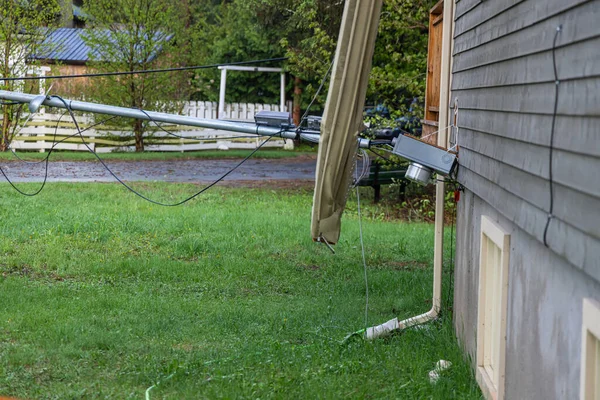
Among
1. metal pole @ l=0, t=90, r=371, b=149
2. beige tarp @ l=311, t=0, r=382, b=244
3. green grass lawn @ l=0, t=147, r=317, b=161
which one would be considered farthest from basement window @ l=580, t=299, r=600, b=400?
green grass lawn @ l=0, t=147, r=317, b=161

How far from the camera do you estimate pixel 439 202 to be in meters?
8.26

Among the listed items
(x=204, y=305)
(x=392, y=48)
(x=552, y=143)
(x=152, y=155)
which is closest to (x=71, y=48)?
(x=152, y=155)

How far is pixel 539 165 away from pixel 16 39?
23.3 meters

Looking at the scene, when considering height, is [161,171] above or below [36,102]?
below

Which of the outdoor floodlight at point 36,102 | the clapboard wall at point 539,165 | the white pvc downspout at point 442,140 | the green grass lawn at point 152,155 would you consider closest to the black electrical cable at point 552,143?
the clapboard wall at point 539,165

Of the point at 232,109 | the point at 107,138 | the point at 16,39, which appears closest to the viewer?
the point at 16,39

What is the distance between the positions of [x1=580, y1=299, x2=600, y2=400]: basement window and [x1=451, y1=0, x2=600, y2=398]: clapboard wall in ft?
0.36

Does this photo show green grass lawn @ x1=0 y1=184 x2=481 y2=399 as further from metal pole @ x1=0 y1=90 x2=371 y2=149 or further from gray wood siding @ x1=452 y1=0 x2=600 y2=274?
metal pole @ x1=0 y1=90 x2=371 y2=149

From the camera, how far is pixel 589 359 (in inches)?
134

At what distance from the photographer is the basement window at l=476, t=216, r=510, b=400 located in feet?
17.3

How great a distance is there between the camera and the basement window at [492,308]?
528 centimetres

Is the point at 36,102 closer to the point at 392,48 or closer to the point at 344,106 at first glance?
the point at 344,106

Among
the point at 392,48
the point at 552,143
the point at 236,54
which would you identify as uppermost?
the point at 236,54

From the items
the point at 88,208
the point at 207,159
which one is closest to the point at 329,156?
the point at 88,208
